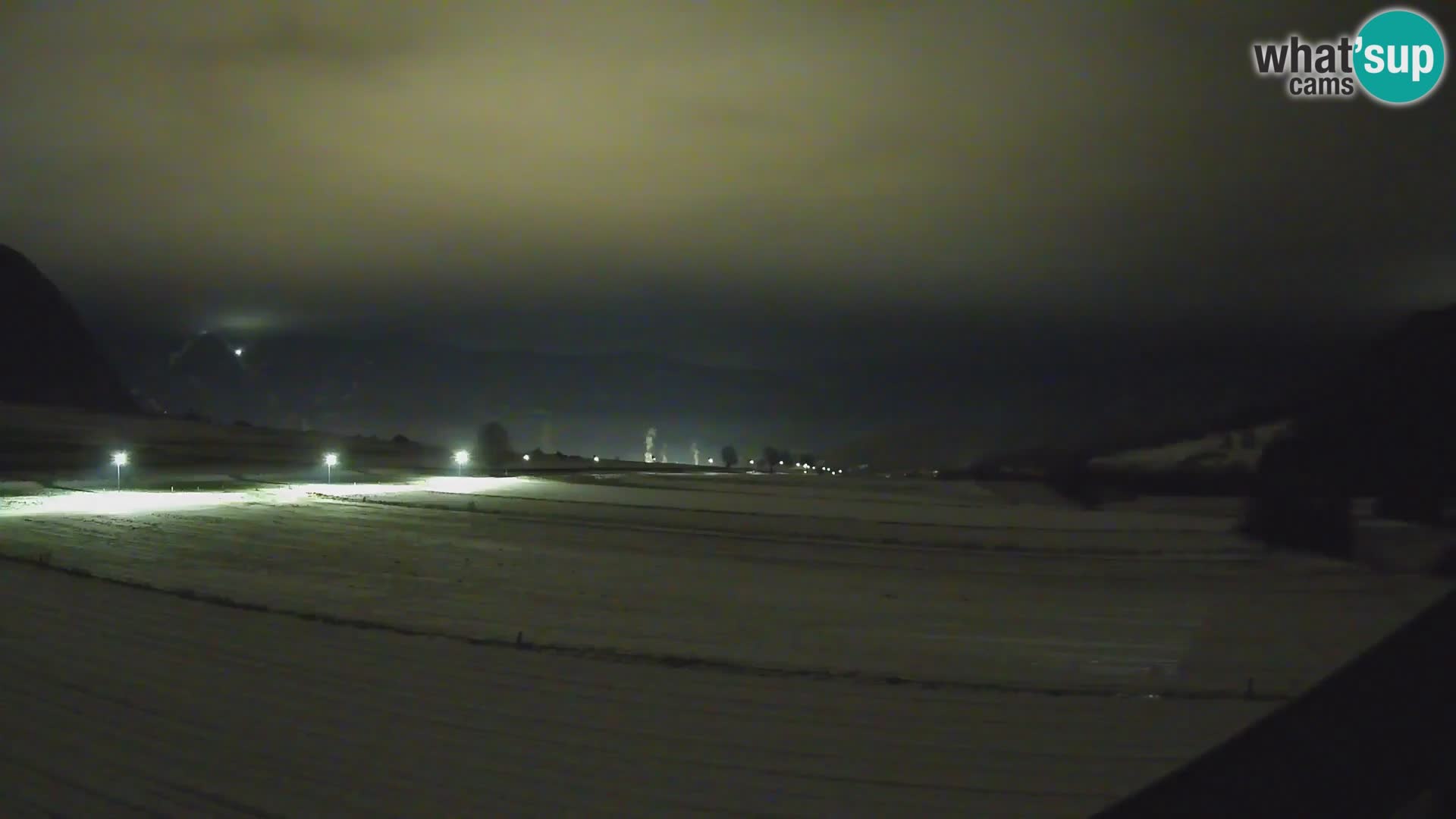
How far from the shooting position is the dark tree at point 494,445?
5469 cm

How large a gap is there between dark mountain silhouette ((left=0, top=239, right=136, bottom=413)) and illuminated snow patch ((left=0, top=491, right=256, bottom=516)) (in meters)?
69.6

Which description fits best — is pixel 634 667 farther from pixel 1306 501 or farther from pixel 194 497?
pixel 194 497

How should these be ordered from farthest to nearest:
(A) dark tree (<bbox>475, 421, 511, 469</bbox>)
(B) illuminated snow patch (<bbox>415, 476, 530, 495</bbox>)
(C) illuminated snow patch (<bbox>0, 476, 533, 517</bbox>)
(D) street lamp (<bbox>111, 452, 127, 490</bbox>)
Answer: (A) dark tree (<bbox>475, 421, 511, 469</bbox>) < (D) street lamp (<bbox>111, 452, 127, 490</bbox>) < (B) illuminated snow patch (<bbox>415, 476, 530, 495</bbox>) < (C) illuminated snow patch (<bbox>0, 476, 533, 517</bbox>)

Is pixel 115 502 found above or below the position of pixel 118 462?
below

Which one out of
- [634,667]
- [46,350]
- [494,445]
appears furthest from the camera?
[46,350]

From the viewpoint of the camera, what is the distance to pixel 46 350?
320 feet

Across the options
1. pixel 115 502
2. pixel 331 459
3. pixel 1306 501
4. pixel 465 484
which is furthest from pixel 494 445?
pixel 1306 501

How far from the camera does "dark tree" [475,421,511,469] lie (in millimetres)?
54688

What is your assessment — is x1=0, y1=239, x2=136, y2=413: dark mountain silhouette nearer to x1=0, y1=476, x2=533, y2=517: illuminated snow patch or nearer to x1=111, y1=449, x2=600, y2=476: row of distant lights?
x1=111, y1=449, x2=600, y2=476: row of distant lights

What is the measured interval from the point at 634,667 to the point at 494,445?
55.8m

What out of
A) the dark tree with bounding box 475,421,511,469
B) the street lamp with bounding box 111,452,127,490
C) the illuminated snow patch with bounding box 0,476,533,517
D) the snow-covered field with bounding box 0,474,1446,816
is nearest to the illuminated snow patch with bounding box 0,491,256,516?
the illuminated snow patch with bounding box 0,476,533,517

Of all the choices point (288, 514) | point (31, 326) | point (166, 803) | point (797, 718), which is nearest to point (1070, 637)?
point (797, 718)

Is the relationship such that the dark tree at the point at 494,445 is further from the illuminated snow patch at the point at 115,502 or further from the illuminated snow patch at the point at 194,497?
the illuminated snow patch at the point at 115,502

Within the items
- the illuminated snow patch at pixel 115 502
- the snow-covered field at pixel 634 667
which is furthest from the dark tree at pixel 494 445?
the snow-covered field at pixel 634 667
